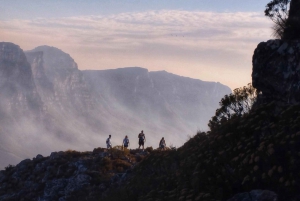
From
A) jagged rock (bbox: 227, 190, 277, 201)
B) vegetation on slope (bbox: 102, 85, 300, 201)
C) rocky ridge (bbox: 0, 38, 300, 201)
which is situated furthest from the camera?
vegetation on slope (bbox: 102, 85, 300, 201)

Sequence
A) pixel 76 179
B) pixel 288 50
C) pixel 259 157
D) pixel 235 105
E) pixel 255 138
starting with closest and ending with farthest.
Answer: pixel 259 157
pixel 255 138
pixel 288 50
pixel 235 105
pixel 76 179

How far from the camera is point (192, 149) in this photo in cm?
1723

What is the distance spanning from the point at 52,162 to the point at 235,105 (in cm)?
1701

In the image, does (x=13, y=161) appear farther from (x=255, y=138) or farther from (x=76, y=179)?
(x=255, y=138)

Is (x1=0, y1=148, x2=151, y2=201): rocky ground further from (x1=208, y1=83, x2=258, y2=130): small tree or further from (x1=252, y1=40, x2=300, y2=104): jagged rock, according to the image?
(x1=252, y1=40, x2=300, y2=104): jagged rock

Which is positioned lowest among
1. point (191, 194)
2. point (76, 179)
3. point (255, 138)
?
point (191, 194)

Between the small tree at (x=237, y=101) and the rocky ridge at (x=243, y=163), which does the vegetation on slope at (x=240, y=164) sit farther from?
the small tree at (x=237, y=101)

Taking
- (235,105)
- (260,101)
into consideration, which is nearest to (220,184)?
(260,101)

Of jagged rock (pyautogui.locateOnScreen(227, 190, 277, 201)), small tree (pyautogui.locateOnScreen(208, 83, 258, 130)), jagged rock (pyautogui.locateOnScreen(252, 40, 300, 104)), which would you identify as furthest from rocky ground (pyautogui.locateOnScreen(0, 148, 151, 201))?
jagged rock (pyautogui.locateOnScreen(227, 190, 277, 201))

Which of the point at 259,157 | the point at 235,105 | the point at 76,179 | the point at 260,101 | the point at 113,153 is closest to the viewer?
the point at 259,157

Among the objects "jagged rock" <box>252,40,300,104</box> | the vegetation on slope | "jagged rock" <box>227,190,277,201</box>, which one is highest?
"jagged rock" <box>252,40,300,104</box>

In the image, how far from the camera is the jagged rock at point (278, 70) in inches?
638

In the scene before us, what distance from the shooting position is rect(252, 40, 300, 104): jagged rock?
53.2 ft

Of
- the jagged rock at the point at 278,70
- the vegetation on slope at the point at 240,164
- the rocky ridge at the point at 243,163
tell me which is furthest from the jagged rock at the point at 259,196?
the jagged rock at the point at 278,70
